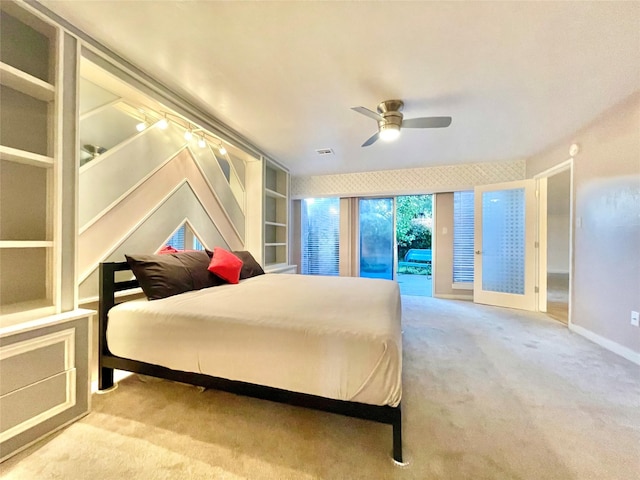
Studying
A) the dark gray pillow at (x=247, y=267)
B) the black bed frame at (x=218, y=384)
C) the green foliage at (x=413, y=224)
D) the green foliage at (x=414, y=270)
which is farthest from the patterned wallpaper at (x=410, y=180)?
the green foliage at (x=414, y=270)

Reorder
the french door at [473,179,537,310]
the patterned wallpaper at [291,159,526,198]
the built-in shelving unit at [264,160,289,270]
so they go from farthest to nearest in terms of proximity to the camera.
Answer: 1. the built-in shelving unit at [264,160,289,270]
2. the patterned wallpaper at [291,159,526,198]
3. the french door at [473,179,537,310]

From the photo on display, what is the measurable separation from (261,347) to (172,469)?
2.09ft

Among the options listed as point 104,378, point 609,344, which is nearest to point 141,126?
point 104,378

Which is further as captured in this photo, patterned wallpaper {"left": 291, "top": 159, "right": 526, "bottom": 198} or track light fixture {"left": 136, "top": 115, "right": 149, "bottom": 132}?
patterned wallpaper {"left": 291, "top": 159, "right": 526, "bottom": 198}

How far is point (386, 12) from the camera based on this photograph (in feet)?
5.05

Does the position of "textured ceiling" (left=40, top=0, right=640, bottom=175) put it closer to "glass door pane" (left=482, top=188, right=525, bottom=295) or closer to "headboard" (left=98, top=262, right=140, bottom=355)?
"glass door pane" (left=482, top=188, right=525, bottom=295)

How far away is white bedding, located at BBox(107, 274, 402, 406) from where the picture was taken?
4.13 ft

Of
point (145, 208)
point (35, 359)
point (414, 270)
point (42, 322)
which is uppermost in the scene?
point (145, 208)

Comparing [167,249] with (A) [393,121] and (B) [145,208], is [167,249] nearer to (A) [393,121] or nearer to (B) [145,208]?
(B) [145,208]

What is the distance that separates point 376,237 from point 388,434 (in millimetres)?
4403

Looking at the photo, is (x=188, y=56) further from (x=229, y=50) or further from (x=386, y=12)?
(x=386, y=12)

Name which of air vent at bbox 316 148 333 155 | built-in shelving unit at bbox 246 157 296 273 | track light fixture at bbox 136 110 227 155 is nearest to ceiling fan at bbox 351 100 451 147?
air vent at bbox 316 148 333 155

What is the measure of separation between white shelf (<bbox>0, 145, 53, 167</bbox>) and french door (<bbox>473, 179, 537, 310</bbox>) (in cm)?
→ 523

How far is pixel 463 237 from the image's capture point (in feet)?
16.3
